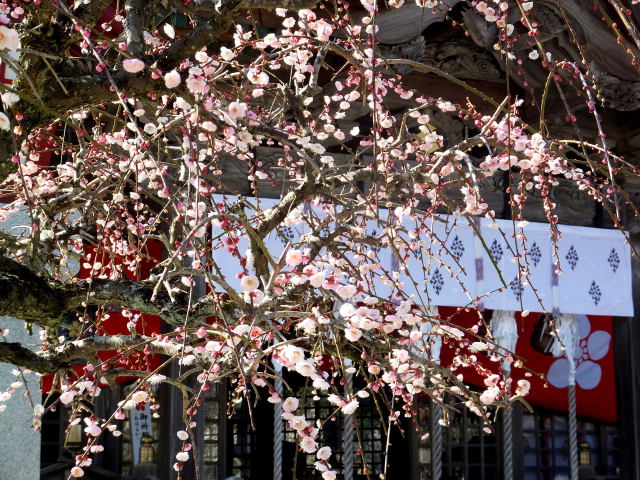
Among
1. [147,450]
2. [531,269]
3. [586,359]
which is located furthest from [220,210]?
[586,359]

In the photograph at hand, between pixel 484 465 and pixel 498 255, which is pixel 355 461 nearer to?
pixel 484 465

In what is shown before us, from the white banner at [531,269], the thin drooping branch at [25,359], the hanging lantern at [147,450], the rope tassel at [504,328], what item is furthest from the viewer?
the hanging lantern at [147,450]

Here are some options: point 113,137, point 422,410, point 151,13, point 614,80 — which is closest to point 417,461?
point 422,410

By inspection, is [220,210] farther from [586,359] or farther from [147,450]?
[586,359]

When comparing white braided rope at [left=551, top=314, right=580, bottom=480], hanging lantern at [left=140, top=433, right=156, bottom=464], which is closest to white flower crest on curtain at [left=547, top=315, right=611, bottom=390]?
white braided rope at [left=551, top=314, right=580, bottom=480]

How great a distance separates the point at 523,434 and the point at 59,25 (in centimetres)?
633

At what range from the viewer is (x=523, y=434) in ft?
25.8

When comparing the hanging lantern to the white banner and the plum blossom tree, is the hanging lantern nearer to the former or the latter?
the white banner

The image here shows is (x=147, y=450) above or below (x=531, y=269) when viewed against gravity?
below

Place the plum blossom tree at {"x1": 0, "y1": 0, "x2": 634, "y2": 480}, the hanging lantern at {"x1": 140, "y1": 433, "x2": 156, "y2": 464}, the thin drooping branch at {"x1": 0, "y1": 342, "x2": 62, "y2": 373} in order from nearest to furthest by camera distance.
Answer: the plum blossom tree at {"x1": 0, "y1": 0, "x2": 634, "y2": 480}
the thin drooping branch at {"x1": 0, "y1": 342, "x2": 62, "y2": 373}
the hanging lantern at {"x1": 140, "y1": 433, "x2": 156, "y2": 464}

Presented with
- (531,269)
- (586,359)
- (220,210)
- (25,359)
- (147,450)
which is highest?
(531,269)

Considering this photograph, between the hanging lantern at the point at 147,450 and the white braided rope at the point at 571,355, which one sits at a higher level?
the white braided rope at the point at 571,355

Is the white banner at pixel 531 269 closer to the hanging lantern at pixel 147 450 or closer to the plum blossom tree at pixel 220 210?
the hanging lantern at pixel 147 450

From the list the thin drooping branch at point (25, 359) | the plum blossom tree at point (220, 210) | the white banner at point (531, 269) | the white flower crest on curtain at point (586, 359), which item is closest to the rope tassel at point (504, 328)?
the white banner at point (531, 269)
